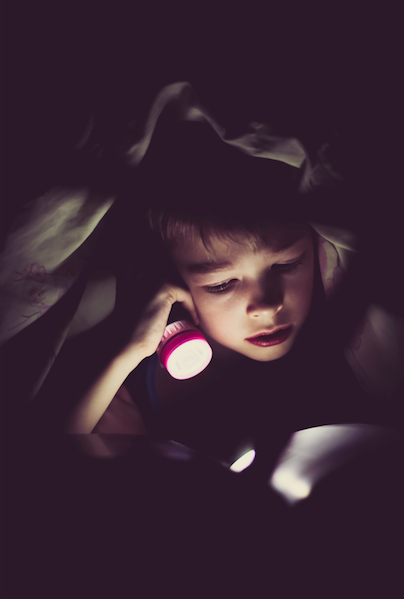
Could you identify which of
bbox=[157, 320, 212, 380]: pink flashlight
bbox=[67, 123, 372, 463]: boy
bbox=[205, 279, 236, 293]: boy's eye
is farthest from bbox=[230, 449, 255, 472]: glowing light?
bbox=[205, 279, 236, 293]: boy's eye

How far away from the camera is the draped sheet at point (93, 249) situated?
1.71 feet

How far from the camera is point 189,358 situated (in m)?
0.66

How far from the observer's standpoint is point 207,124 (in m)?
0.56

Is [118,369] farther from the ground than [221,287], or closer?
closer

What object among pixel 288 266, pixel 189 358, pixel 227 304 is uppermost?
pixel 288 266

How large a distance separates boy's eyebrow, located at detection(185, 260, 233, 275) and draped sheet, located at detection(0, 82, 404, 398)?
0.15m

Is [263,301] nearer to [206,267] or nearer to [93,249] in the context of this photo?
[206,267]

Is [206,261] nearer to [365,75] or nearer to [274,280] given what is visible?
[274,280]

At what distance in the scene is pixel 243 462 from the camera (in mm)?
645

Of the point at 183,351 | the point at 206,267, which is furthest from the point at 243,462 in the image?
the point at 206,267

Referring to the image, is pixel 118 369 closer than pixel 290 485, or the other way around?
pixel 290 485

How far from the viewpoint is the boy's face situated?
627 mm

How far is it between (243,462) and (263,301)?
0.27 meters

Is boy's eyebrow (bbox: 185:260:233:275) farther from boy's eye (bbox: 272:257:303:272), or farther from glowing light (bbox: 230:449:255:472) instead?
glowing light (bbox: 230:449:255:472)
